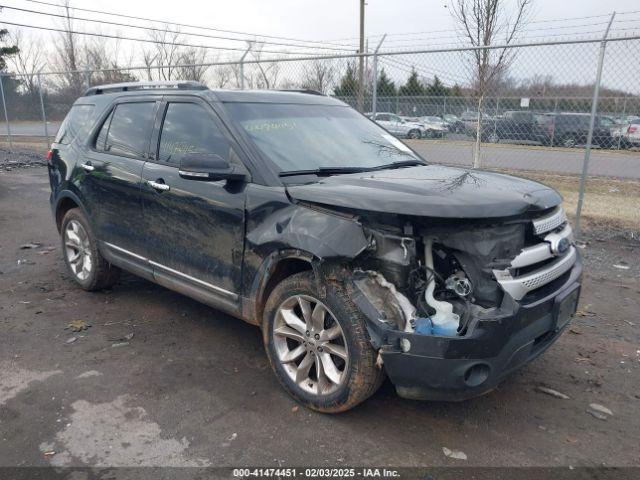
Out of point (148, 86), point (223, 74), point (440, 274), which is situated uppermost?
point (223, 74)

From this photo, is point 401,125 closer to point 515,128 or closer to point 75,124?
point 515,128

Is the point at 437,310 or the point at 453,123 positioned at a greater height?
the point at 453,123

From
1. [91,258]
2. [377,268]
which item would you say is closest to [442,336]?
[377,268]

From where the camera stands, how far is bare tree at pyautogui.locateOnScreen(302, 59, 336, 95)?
9758 mm

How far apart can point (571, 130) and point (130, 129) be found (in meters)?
7.92

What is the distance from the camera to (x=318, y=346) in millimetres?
3064

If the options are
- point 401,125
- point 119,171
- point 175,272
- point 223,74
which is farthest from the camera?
point 223,74

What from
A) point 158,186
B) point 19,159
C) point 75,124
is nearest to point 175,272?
point 158,186

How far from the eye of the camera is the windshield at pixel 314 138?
11.7ft

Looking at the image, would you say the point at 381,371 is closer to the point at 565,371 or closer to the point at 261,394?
the point at 261,394

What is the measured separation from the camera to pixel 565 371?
12.2 feet

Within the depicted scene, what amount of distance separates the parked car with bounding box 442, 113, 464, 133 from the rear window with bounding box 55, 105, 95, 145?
6.42 m

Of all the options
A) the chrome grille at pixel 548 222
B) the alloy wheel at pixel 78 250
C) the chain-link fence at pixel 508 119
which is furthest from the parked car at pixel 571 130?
the alloy wheel at pixel 78 250

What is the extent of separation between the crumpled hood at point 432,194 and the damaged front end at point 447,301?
82mm
